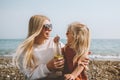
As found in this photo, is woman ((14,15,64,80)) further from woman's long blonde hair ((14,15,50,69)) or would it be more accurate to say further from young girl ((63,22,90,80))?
young girl ((63,22,90,80))

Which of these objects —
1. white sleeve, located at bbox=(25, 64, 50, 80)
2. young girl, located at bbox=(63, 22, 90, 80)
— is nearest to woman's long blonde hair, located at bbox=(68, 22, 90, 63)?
young girl, located at bbox=(63, 22, 90, 80)

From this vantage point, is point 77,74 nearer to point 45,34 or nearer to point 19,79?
point 45,34

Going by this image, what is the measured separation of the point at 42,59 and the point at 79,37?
14.0 inches

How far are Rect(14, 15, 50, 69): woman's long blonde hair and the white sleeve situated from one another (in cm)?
6

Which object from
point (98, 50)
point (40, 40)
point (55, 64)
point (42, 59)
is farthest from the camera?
point (98, 50)

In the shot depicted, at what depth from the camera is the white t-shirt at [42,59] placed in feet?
9.68

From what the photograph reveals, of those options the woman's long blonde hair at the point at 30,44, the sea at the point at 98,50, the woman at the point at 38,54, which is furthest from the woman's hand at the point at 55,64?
the sea at the point at 98,50

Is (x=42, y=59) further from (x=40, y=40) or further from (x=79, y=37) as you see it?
(x=79, y=37)

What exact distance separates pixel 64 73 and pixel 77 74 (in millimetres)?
107

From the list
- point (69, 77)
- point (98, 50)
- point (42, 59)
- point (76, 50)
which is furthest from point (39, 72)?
point (98, 50)

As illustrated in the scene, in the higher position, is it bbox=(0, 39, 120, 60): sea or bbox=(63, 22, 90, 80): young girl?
bbox=(63, 22, 90, 80): young girl

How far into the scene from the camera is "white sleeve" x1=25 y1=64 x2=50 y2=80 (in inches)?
116

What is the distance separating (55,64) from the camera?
9.45ft

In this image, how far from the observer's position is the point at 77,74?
2.97 meters
